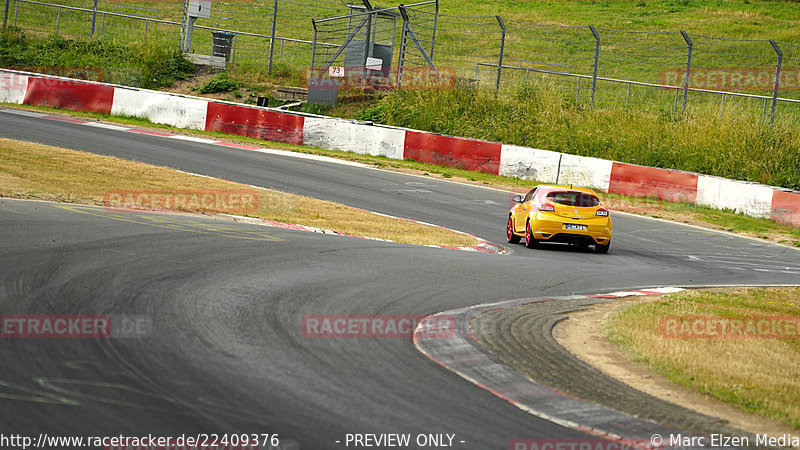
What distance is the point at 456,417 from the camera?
5.36 m

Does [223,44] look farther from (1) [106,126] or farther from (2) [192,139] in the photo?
(2) [192,139]

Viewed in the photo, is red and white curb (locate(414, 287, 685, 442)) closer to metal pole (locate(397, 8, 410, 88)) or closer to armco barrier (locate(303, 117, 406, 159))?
armco barrier (locate(303, 117, 406, 159))

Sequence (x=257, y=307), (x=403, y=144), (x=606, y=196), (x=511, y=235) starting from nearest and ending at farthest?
1. (x=257, y=307)
2. (x=511, y=235)
3. (x=606, y=196)
4. (x=403, y=144)

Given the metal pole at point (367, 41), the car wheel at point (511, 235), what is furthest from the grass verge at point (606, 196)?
the metal pole at point (367, 41)

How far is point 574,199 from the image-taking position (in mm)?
15531

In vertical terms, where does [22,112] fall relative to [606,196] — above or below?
above

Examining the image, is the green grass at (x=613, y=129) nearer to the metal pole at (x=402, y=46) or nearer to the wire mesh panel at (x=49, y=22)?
the metal pole at (x=402, y=46)

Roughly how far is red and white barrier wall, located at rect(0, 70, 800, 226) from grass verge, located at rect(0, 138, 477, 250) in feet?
26.8

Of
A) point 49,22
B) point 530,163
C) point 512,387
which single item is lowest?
point 512,387

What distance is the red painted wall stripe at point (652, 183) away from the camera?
21406mm

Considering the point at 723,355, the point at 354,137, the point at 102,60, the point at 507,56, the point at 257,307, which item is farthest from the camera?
the point at 102,60

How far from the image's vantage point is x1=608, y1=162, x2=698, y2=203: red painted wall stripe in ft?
70.2

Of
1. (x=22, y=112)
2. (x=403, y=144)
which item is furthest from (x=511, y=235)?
(x=22, y=112)

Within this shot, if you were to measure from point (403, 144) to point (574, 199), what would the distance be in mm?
10493
